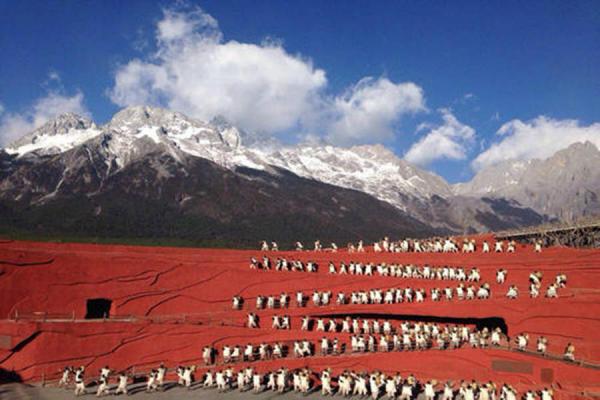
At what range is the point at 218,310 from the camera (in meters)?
29.4

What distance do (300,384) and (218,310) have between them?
25.7 ft

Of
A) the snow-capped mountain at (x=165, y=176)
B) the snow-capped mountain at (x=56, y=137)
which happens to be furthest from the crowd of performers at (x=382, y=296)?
the snow-capped mountain at (x=56, y=137)

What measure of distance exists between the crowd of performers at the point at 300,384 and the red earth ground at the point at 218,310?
98 centimetres

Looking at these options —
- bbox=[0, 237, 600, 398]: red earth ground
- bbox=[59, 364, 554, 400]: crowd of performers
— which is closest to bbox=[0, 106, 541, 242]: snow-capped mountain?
bbox=[0, 237, 600, 398]: red earth ground

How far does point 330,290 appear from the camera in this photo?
100.0ft

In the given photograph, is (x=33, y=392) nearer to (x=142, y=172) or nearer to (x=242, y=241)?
(x=242, y=241)

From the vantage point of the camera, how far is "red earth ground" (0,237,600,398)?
2322 centimetres

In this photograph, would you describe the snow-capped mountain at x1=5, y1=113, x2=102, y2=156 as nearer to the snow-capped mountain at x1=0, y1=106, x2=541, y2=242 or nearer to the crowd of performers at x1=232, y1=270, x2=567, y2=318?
the snow-capped mountain at x1=0, y1=106, x2=541, y2=242

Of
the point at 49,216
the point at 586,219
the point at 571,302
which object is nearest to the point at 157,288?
the point at 571,302

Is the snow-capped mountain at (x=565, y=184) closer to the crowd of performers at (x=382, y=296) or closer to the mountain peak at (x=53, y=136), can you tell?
the crowd of performers at (x=382, y=296)

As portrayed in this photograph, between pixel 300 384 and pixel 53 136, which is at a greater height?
pixel 53 136

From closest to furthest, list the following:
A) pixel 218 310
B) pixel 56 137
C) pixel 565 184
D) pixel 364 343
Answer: pixel 364 343, pixel 218 310, pixel 565 184, pixel 56 137

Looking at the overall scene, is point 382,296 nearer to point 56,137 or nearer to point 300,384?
point 300,384

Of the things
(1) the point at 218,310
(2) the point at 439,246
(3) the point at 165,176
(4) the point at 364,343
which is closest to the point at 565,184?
(3) the point at 165,176
